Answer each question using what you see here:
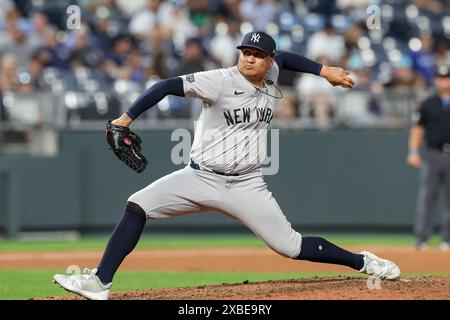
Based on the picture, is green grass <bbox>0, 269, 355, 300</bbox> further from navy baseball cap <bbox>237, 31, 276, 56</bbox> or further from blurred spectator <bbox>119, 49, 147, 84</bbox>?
blurred spectator <bbox>119, 49, 147, 84</bbox>

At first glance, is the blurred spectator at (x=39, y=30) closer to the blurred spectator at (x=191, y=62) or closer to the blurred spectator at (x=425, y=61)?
the blurred spectator at (x=191, y=62)

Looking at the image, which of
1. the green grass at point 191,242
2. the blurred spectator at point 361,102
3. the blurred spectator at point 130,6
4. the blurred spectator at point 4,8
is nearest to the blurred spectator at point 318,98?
the blurred spectator at point 361,102

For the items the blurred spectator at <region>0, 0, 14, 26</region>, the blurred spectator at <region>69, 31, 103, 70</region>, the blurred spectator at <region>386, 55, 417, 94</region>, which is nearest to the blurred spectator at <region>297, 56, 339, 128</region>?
the blurred spectator at <region>386, 55, 417, 94</region>

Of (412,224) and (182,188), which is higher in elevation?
→ (182,188)
